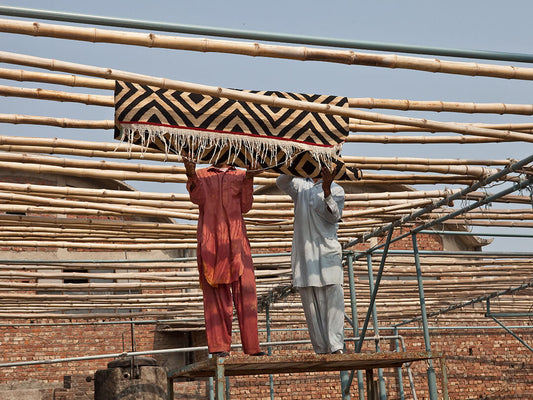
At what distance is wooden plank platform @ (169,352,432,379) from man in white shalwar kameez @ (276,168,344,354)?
1266 mm

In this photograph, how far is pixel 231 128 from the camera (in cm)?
609

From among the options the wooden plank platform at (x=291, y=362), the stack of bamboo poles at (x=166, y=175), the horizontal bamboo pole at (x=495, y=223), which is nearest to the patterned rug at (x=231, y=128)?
the stack of bamboo poles at (x=166, y=175)

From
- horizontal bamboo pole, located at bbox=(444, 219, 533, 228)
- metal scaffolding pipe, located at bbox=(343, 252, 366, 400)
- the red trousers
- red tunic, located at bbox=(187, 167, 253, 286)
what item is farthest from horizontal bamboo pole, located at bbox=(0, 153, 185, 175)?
horizontal bamboo pole, located at bbox=(444, 219, 533, 228)

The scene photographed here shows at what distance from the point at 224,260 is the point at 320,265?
3.74 feet

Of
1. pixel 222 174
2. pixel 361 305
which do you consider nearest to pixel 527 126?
pixel 222 174

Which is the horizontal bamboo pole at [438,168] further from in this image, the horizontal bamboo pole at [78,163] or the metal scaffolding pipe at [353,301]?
the metal scaffolding pipe at [353,301]

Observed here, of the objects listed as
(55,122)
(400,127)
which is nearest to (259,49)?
(55,122)

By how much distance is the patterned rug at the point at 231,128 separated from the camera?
5.84 meters

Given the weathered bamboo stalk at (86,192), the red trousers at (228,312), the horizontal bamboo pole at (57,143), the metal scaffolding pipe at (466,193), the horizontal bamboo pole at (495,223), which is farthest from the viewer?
the horizontal bamboo pole at (495,223)

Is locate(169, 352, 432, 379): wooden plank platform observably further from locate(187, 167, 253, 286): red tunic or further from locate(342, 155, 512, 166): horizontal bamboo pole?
locate(342, 155, 512, 166): horizontal bamboo pole

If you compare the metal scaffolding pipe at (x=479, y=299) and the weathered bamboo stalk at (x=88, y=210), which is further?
the metal scaffolding pipe at (x=479, y=299)

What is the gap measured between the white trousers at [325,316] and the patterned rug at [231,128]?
1256 mm

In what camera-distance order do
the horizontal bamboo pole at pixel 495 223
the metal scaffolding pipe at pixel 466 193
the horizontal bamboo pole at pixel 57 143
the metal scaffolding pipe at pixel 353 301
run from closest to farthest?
the horizontal bamboo pole at pixel 57 143
the metal scaffolding pipe at pixel 466 193
the metal scaffolding pipe at pixel 353 301
the horizontal bamboo pole at pixel 495 223

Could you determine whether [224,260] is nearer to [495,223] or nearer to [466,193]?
[466,193]
